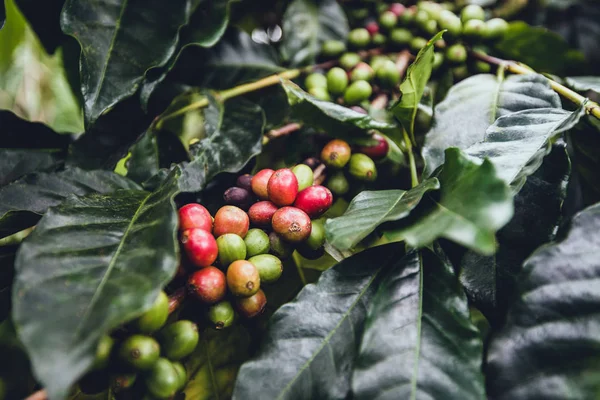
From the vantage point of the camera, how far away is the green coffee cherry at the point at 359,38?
1.35 metres

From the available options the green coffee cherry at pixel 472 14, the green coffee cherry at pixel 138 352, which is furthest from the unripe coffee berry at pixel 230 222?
the green coffee cherry at pixel 472 14

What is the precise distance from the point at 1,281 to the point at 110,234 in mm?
284

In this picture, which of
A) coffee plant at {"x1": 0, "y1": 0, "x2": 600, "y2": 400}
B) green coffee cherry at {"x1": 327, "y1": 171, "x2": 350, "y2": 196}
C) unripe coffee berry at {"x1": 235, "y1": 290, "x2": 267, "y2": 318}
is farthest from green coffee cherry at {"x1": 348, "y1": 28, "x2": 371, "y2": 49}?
unripe coffee berry at {"x1": 235, "y1": 290, "x2": 267, "y2": 318}

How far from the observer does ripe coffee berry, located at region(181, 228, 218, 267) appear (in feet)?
2.46

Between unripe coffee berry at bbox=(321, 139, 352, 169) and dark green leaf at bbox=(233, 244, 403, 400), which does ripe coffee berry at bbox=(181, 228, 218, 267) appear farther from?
unripe coffee berry at bbox=(321, 139, 352, 169)

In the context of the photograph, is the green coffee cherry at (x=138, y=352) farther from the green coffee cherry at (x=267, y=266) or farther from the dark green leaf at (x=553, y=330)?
the dark green leaf at (x=553, y=330)

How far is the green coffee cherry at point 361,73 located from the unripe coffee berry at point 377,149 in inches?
8.5

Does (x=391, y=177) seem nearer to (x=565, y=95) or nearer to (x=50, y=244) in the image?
(x=565, y=95)

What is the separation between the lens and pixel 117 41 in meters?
0.97

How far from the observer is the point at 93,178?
978 millimetres

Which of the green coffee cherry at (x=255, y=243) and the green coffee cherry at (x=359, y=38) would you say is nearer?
the green coffee cherry at (x=255, y=243)

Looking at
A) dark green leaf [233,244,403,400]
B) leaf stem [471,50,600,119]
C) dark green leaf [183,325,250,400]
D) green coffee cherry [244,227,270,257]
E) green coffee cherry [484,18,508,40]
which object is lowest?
dark green leaf [183,325,250,400]

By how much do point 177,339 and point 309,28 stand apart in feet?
3.42

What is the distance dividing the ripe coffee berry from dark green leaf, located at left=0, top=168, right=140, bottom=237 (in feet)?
1.01
